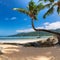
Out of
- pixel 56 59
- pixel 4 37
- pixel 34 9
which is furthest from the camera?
pixel 4 37

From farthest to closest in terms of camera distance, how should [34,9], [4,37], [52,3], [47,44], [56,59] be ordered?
[4,37] < [34,9] < [52,3] < [47,44] < [56,59]

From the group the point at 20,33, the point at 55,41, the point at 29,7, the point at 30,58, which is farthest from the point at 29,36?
the point at 30,58

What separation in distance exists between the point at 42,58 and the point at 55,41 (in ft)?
26.7

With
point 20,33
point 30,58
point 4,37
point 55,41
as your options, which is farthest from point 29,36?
point 30,58

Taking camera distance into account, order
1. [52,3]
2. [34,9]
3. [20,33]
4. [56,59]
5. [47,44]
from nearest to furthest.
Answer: [56,59], [47,44], [52,3], [34,9], [20,33]

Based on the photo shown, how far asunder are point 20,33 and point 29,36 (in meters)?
2.33

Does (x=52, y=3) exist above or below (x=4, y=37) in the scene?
above

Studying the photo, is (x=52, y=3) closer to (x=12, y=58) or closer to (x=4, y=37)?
(x=12, y=58)

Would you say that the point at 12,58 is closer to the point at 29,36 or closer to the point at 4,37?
the point at 4,37

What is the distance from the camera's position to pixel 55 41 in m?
17.4

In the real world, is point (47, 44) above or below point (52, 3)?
below

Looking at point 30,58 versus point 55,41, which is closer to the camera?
point 30,58

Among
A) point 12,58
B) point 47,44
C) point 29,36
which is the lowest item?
point 29,36

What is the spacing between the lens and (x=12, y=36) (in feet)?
144
